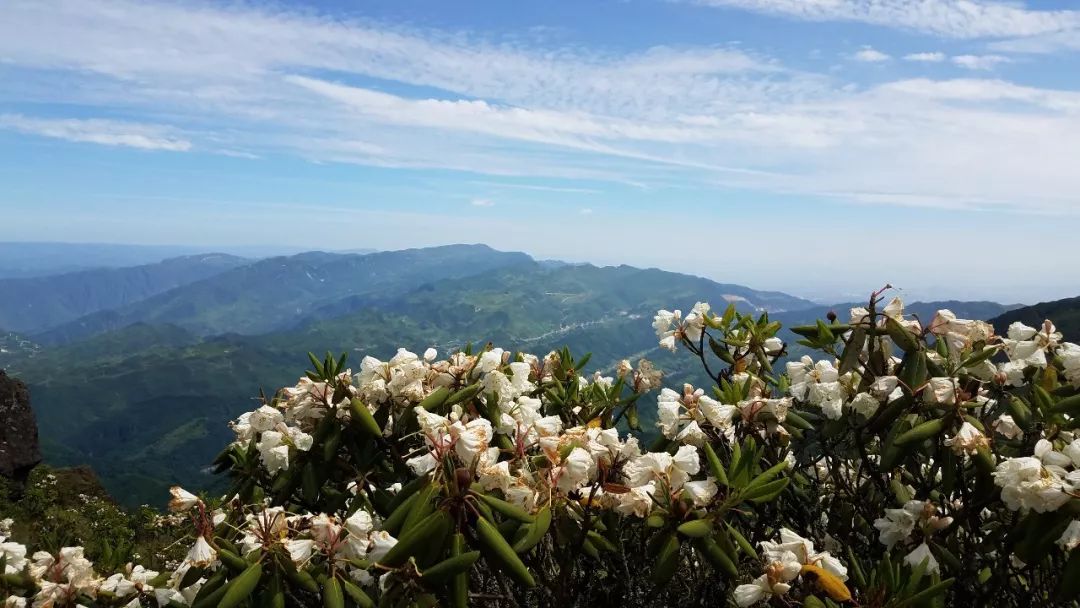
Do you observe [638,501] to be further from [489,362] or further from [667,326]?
[667,326]

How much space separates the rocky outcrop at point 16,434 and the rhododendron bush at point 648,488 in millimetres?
22725

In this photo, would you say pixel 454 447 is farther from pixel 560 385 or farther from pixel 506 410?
pixel 560 385

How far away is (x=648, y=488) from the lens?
285 cm

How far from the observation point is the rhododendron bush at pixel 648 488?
2541 mm

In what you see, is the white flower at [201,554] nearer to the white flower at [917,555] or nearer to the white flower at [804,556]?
the white flower at [804,556]

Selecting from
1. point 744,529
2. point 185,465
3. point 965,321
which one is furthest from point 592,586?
point 185,465

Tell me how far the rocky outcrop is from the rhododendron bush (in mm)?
22725

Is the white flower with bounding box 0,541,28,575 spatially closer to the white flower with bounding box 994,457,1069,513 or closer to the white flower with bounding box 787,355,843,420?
the white flower with bounding box 787,355,843,420

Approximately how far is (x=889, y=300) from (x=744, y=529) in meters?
1.66

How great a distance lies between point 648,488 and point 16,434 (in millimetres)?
26145

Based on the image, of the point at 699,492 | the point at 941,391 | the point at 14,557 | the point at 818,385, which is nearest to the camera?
the point at 699,492

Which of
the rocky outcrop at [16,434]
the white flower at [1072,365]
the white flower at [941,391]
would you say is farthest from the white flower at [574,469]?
the rocky outcrop at [16,434]

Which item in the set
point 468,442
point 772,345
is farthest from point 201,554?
point 772,345

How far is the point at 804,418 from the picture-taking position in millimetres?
3871
